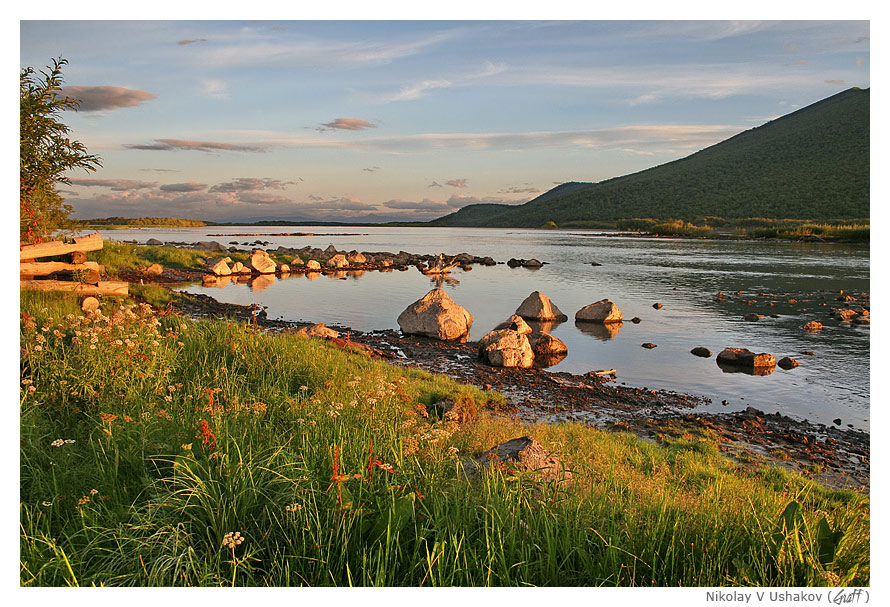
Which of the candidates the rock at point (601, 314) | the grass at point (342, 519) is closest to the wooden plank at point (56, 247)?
the grass at point (342, 519)

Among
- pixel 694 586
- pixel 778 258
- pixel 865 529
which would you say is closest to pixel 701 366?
pixel 865 529

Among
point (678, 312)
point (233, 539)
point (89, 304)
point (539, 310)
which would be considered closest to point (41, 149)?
point (89, 304)

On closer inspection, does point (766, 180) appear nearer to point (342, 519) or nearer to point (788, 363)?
point (788, 363)

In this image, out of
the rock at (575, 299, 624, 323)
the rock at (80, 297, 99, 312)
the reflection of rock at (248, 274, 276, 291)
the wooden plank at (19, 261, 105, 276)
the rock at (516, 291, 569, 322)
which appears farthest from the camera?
the reflection of rock at (248, 274, 276, 291)

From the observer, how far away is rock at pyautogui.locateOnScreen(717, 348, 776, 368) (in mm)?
13648

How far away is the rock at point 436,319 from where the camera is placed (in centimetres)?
1661

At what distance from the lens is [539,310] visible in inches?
791

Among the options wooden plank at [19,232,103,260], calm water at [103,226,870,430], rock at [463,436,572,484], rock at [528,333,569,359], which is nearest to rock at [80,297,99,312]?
wooden plank at [19,232,103,260]

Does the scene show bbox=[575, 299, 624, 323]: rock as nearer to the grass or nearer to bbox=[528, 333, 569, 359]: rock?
bbox=[528, 333, 569, 359]: rock

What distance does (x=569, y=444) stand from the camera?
291 inches

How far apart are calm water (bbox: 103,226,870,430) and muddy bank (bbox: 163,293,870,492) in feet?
2.50

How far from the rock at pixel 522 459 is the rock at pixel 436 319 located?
36.2 feet
